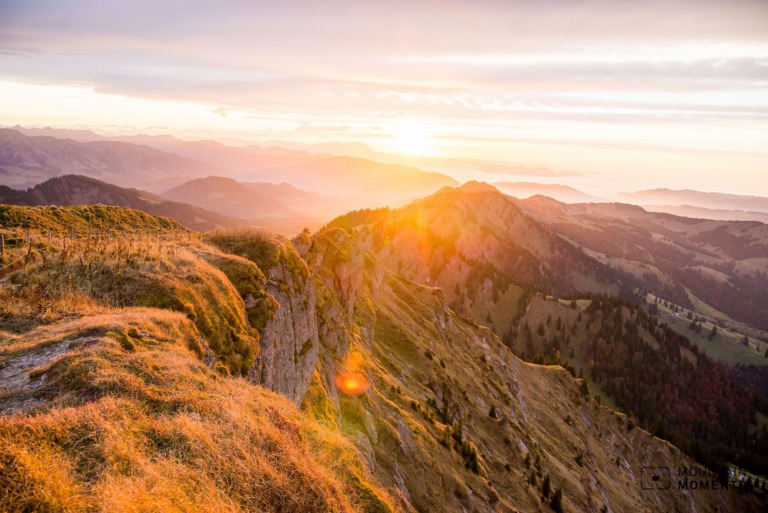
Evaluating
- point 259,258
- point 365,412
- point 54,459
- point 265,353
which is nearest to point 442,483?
point 365,412

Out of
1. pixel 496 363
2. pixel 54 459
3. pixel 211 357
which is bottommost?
pixel 496 363

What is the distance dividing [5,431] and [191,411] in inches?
168

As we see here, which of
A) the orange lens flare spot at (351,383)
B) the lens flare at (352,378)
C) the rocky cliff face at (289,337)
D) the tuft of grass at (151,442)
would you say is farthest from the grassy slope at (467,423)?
the tuft of grass at (151,442)

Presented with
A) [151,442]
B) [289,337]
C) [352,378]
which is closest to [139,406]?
[151,442]

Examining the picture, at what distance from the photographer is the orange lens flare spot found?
35094 mm

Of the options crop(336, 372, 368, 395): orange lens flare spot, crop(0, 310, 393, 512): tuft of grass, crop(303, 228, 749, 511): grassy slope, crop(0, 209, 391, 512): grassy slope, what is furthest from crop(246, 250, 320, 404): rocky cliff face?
crop(0, 310, 393, 512): tuft of grass

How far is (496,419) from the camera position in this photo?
67625mm

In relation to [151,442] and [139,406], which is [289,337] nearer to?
[139,406]

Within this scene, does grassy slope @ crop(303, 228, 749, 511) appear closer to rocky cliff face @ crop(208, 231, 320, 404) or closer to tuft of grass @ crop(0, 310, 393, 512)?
rocky cliff face @ crop(208, 231, 320, 404)

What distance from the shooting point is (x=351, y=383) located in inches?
1431

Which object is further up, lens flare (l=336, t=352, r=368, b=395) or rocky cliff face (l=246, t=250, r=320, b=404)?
rocky cliff face (l=246, t=250, r=320, b=404)

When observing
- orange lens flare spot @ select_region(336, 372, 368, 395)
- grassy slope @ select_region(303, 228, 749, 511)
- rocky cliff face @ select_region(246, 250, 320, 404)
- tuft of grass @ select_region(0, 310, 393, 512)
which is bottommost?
grassy slope @ select_region(303, 228, 749, 511)

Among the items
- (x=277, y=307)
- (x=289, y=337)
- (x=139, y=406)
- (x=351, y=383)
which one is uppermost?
(x=139, y=406)

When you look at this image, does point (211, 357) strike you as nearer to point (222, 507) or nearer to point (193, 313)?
point (193, 313)
